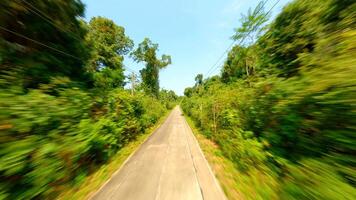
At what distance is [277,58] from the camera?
4496 mm

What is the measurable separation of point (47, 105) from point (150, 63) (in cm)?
3392

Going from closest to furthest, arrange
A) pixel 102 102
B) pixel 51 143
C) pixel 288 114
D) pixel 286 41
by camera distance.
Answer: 1. pixel 288 114
2. pixel 51 143
3. pixel 286 41
4. pixel 102 102

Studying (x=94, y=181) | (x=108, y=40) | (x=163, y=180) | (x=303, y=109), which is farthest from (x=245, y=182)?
(x=108, y=40)

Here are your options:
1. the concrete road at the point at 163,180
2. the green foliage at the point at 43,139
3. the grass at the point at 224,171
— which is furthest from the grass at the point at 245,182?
the green foliage at the point at 43,139

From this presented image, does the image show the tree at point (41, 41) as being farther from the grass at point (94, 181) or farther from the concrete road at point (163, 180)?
the concrete road at point (163, 180)

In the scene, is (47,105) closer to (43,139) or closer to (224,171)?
(43,139)

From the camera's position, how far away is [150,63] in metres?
36.1

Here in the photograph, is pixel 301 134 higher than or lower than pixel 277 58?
lower

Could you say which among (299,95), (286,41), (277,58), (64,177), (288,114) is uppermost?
(286,41)

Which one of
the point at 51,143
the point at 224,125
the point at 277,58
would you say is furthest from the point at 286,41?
the point at 51,143

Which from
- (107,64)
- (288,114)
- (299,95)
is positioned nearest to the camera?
(299,95)

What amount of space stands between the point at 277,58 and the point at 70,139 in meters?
6.73

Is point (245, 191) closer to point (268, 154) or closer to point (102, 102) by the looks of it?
point (268, 154)

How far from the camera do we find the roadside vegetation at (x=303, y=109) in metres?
2.14
